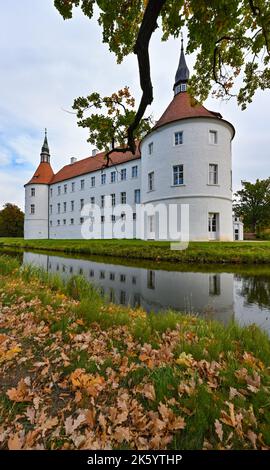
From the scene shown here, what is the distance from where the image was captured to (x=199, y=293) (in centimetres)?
712

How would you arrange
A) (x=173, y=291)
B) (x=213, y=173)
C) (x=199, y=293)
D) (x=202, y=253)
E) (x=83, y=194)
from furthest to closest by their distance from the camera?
(x=83, y=194) → (x=213, y=173) → (x=202, y=253) → (x=173, y=291) → (x=199, y=293)

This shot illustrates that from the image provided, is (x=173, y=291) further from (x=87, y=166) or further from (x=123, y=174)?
(x=87, y=166)

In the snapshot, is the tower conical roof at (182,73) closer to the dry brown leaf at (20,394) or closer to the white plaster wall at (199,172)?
the white plaster wall at (199,172)

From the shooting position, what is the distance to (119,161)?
106 feet

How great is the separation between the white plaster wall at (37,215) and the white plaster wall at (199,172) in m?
30.0

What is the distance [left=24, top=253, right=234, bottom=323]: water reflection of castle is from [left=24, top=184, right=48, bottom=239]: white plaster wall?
37882 millimetres

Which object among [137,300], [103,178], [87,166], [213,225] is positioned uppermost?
[87,166]

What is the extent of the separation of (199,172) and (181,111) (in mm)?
6397

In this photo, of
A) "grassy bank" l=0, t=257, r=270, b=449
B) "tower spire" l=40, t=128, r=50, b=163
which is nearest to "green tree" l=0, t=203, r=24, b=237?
"tower spire" l=40, t=128, r=50, b=163

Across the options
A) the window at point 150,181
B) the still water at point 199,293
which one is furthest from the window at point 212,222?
the still water at point 199,293

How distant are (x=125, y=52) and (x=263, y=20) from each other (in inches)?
112

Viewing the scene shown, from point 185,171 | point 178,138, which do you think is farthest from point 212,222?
point 178,138

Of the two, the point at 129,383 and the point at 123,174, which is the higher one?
the point at 123,174
